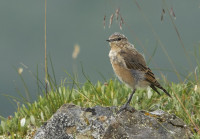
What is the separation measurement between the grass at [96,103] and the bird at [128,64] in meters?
0.80

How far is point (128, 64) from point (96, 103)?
142 cm

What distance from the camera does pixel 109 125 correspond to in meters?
5.59

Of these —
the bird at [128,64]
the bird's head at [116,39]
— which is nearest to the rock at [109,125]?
the bird at [128,64]

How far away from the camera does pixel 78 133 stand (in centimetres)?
578

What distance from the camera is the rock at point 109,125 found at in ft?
18.4

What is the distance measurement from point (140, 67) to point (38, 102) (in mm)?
2774

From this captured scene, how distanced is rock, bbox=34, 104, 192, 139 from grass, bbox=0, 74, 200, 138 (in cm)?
97

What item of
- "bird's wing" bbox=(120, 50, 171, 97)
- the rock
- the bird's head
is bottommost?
the rock

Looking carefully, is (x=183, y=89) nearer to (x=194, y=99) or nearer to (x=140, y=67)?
(x=194, y=99)

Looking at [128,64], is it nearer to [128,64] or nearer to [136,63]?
[128,64]

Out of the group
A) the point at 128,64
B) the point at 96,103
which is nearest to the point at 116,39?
the point at 128,64

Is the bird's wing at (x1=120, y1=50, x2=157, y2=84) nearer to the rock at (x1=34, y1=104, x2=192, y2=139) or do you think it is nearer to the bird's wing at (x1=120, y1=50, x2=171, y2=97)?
the bird's wing at (x1=120, y1=50, x2=171, y2=97)

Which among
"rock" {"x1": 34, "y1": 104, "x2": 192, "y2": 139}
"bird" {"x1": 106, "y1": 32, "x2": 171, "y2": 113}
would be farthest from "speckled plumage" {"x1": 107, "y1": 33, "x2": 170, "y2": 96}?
"rock" {"x1": 34, "y1": 104, "x2": 192, "y2": 139}

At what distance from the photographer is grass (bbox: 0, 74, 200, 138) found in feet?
24.1
